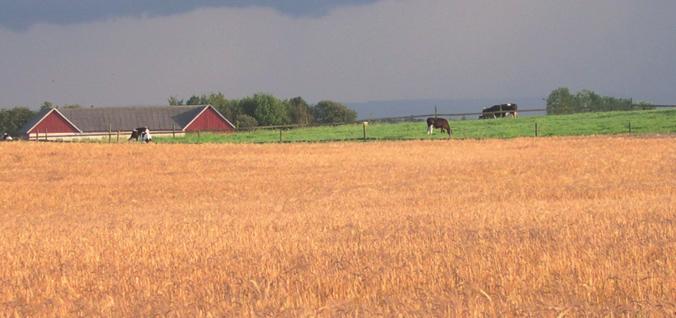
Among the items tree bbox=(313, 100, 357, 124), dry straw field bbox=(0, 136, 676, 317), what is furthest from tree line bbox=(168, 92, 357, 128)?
dry straw field bbox=(0, 136, 676, 317)

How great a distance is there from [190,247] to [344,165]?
2527 centimetres

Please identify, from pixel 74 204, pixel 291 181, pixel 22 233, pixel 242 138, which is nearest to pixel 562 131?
pixel 242 138

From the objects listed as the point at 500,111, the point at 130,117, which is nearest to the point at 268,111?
the point at 130,117

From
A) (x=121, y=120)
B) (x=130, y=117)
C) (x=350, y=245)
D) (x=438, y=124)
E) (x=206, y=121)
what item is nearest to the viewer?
(x=350, y=245)

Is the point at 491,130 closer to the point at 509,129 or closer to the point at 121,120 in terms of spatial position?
the point at 509,129

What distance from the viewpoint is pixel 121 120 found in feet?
402

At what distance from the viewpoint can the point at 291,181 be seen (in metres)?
30.1

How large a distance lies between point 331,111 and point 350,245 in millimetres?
168083

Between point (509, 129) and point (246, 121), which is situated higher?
point (246, 121)

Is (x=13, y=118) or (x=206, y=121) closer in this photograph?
(x=206, y=121)

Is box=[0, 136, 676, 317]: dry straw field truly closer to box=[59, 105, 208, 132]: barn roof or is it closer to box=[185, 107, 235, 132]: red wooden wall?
box=[185, 107, 235, 132]: red wooden wall

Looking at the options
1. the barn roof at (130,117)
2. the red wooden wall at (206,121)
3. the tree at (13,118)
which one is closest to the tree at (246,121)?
the barn roof at (130,117)

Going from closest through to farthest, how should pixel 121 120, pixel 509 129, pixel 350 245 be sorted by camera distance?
pixel 350 245
pixel 509 129
pixel 121 120

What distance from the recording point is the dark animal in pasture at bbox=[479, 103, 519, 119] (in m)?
88.1
